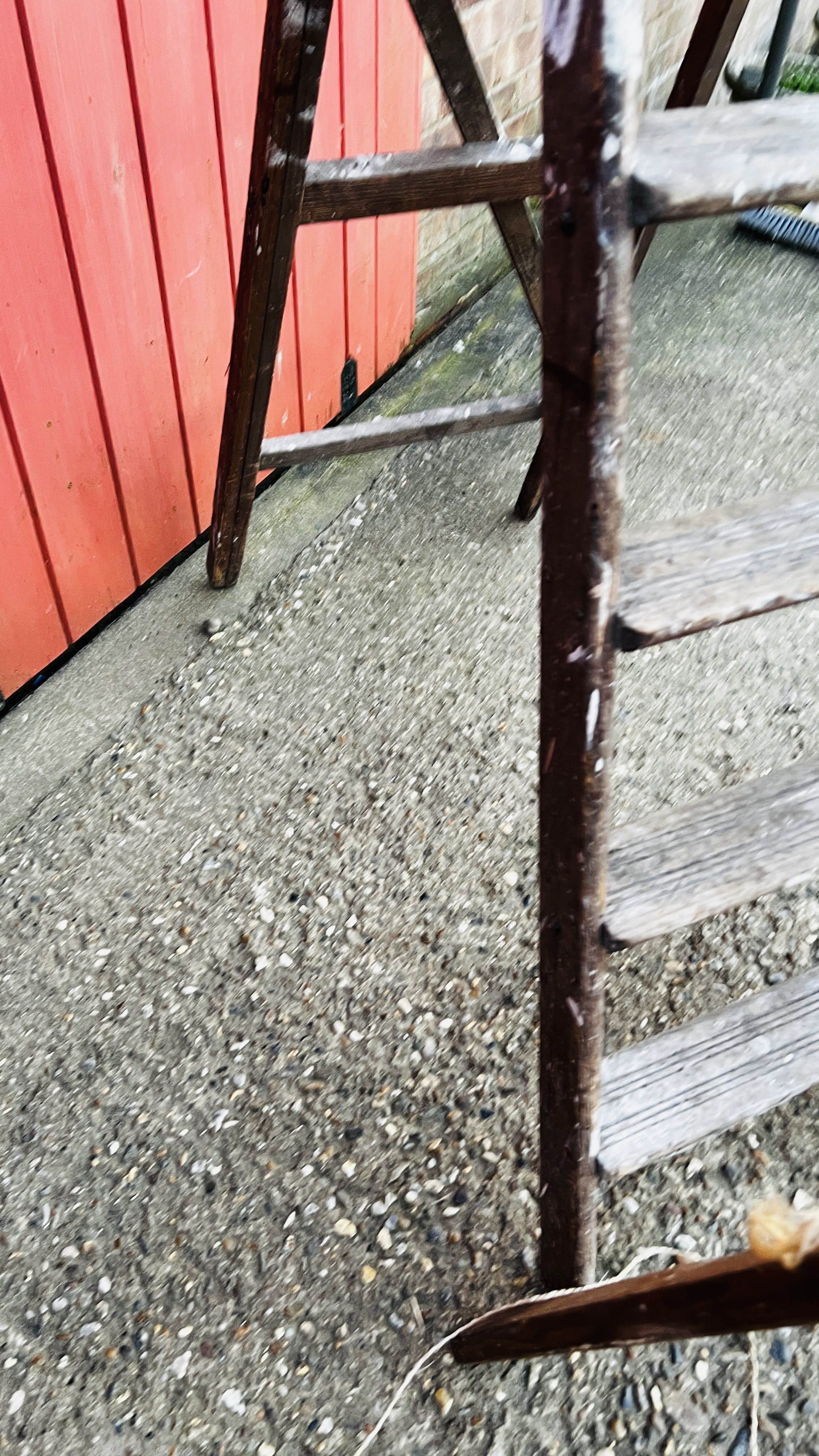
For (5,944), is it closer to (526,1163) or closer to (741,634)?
(526,1163)

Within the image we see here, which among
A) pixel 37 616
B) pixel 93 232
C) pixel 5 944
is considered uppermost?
pixel 93 232

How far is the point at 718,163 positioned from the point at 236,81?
1685 millimetres

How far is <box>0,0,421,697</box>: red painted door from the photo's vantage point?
158 centimetres

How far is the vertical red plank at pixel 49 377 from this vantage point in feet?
4.98

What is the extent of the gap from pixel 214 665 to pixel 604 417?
5.22 ft

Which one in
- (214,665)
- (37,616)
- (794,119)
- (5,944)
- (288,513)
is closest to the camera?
(794,119)

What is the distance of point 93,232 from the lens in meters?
1.72

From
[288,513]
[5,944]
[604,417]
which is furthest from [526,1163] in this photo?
[288,513]

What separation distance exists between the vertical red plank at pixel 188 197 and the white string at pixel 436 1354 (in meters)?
1.78

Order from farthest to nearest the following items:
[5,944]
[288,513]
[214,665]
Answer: [288,513] → [214,665] → [5,944]

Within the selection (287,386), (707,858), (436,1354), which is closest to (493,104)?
(287,386)

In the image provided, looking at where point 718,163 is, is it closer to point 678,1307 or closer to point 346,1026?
point 678,1307

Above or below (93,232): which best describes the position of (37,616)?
below

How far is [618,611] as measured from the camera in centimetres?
69
